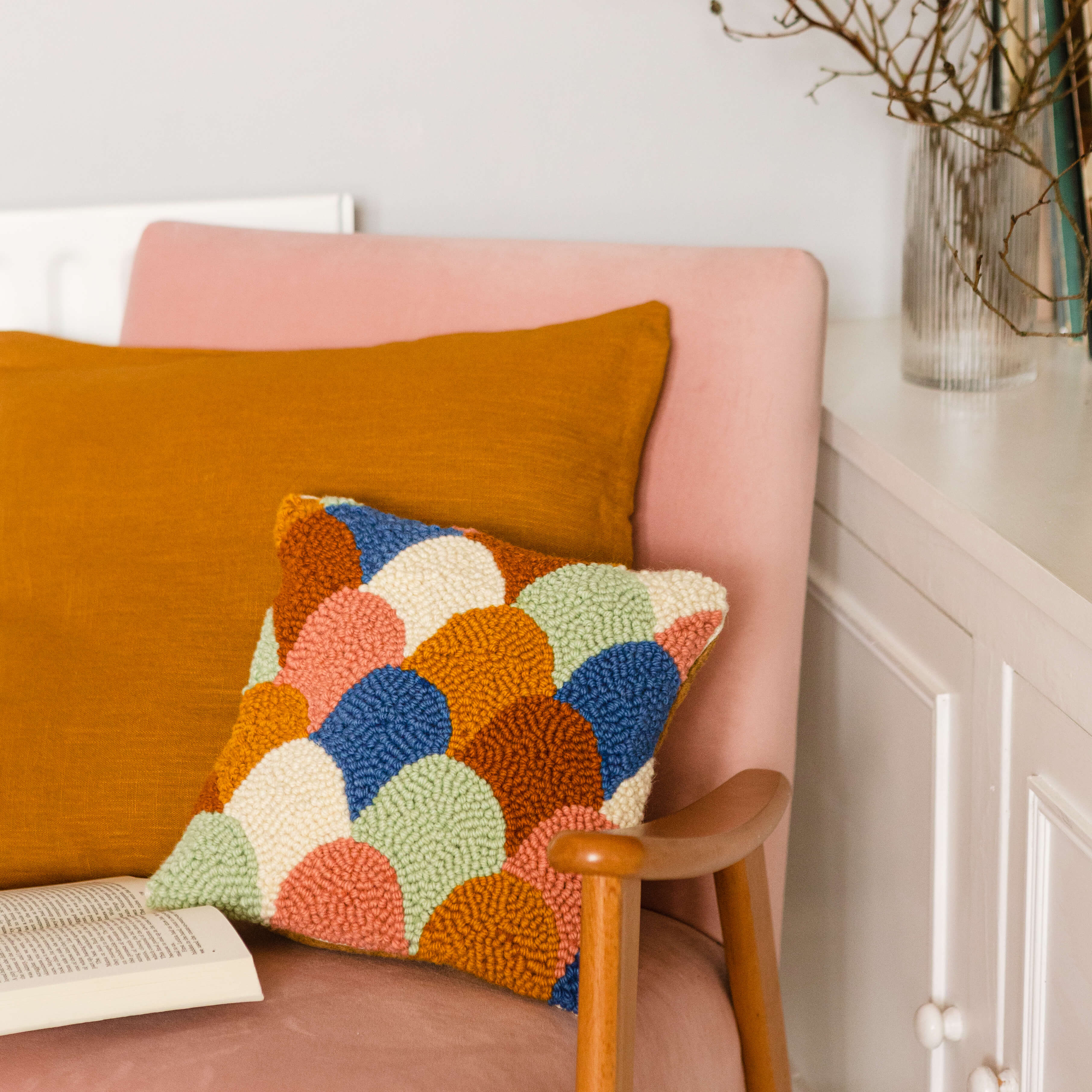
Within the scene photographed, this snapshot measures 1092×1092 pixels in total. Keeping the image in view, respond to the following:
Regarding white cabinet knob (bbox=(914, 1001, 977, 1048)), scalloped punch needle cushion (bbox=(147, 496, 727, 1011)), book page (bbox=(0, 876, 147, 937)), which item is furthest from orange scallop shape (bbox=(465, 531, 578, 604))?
white cabinet knob (bbox=(914, 1001, 977, 1048))

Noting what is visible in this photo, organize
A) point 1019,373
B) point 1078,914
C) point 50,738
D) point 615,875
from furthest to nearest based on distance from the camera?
point 1019,373
point 50,738
point 1078,914
point 615,875

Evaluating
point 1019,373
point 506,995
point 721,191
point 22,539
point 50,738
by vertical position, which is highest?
point 721,191

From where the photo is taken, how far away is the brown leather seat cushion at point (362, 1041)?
0.73 meters

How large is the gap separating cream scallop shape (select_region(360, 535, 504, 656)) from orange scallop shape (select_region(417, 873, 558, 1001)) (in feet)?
0.53

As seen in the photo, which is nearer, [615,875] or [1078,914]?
[615,875]

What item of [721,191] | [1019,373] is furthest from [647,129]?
[1019,373]

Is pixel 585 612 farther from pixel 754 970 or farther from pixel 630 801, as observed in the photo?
pixel 754 970

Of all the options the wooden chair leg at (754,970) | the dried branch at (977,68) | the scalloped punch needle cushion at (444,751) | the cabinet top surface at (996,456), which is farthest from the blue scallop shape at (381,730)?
the dried branch at (977,68)

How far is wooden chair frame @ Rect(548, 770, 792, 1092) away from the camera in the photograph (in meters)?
0.65

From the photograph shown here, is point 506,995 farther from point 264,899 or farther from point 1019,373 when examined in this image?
point 1019,373

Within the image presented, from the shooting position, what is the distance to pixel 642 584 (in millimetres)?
853

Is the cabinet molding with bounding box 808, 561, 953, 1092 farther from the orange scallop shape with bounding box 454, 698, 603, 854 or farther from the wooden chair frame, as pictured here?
the orange scallop shape with bounding box 454, 698, 603, 854

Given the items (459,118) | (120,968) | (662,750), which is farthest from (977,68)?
(120,968)

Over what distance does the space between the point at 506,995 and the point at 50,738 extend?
0.40 m
